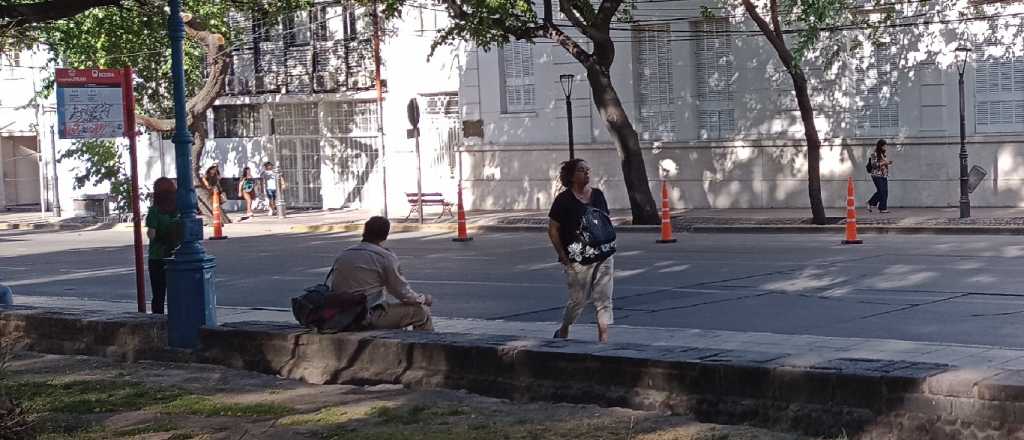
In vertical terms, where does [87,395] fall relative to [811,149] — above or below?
below

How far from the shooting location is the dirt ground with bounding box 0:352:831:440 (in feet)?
25.1

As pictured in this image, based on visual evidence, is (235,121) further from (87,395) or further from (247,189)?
(87,395)

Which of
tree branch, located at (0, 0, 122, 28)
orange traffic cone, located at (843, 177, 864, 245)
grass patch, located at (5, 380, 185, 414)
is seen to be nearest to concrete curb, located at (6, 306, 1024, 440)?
grass patch, located at (5, 380, 185, 414)

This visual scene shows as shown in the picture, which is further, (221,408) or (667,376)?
(221,408)

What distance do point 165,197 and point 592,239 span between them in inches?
194

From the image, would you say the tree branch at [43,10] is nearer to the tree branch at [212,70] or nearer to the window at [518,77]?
the tree branch at [212,70]

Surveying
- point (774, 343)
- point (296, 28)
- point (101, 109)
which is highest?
point (296, 28)

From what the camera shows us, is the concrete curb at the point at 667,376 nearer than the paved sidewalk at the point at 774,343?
Yes

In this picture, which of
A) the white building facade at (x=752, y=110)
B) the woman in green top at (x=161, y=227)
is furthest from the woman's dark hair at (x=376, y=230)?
the white building facade at (x=752, y=110)

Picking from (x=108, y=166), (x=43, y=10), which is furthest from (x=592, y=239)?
(x=108, y=166)

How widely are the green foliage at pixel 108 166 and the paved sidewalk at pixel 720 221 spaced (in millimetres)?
913

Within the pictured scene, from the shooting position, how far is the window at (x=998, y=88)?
27.0 metres

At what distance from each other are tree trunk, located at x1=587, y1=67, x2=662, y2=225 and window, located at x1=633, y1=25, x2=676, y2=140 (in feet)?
14.5

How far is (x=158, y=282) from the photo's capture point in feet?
46.1
